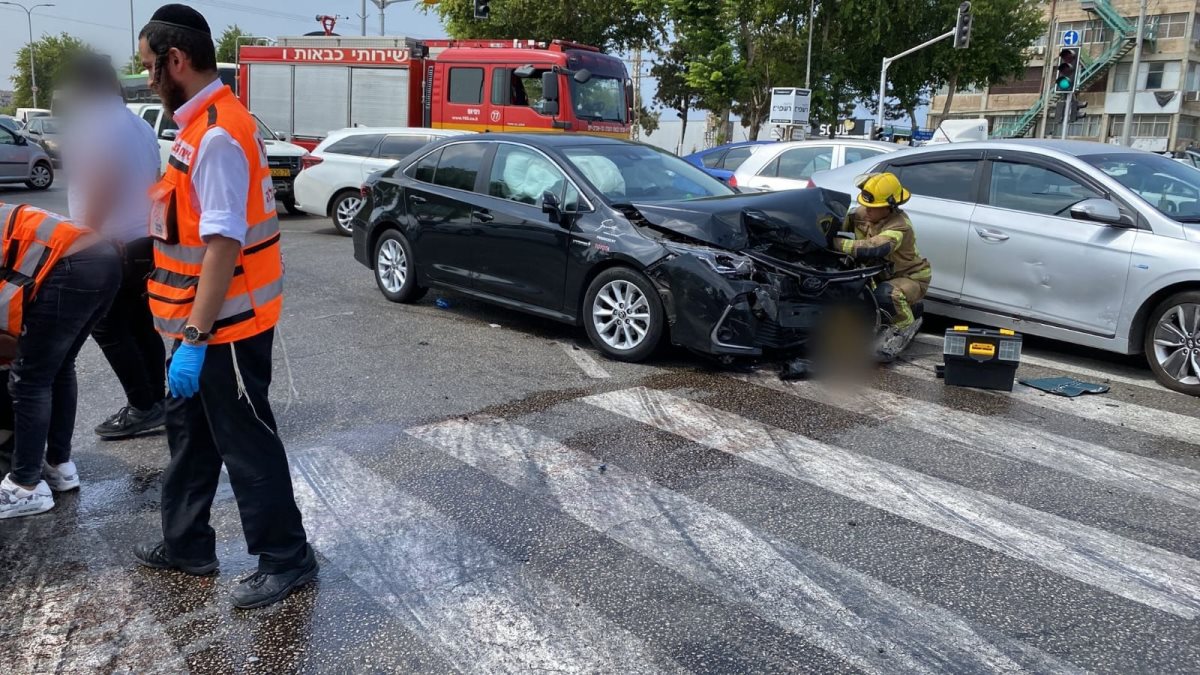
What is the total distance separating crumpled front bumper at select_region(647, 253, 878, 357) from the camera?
20.0 feet

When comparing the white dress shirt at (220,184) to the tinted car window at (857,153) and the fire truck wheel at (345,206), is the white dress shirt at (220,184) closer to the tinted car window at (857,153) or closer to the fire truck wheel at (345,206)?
the tinted car window at (857,153)

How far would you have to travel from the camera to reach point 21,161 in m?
19.7

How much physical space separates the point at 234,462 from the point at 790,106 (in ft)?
77.5

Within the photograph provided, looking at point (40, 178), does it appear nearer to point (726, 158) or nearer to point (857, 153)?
point (726, 158)

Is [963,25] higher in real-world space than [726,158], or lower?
higher

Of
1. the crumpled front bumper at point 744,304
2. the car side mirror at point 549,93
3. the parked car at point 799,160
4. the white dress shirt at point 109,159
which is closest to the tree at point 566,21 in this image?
the car side mirror at point 549,93

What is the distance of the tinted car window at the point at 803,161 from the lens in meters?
11.2

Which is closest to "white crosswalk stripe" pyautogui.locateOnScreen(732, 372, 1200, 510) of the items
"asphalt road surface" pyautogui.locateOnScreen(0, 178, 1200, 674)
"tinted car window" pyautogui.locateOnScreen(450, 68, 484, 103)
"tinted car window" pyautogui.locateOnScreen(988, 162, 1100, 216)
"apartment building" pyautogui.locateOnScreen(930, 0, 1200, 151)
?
"asphalt road surface" pyautogui.locateOnScreen(0, 178, 1200, 674)

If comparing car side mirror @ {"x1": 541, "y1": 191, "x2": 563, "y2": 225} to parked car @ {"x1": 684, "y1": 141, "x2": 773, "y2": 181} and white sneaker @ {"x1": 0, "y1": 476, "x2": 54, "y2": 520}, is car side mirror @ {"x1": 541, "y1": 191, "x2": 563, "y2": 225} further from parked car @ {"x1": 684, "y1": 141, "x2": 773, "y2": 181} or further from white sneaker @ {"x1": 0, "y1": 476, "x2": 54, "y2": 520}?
parked car @ {"x1": 684, "y1": 141, "x2": 773, "y2": 181}

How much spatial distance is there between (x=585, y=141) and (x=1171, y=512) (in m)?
4.86

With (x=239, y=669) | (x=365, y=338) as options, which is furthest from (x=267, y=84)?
(x=239, y=669)

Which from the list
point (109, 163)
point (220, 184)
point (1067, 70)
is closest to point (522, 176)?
point (109, 163)

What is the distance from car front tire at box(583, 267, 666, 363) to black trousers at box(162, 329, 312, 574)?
3451 mm

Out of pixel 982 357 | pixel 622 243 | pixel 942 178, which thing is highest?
pixel 942 178
